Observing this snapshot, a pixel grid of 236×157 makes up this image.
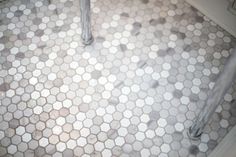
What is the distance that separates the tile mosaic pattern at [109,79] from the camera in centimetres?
308

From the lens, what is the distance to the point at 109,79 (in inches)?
133

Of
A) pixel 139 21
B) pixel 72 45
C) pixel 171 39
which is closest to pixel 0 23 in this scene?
pixel 72 45

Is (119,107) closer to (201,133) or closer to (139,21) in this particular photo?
(201,133)

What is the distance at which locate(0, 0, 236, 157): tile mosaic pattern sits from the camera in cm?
308

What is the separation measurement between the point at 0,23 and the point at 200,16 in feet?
6.74

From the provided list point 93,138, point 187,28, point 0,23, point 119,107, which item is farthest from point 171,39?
point 0,23

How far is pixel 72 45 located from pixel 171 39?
990 millimetres

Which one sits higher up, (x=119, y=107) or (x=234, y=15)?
(x=234, y=15)

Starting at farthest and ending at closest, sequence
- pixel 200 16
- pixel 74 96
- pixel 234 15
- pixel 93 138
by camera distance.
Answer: pixel 200 16 → pixel 234 15 → pixel 74 96 → pixel 93 138

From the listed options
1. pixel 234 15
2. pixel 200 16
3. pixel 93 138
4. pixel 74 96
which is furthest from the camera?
pixel 200 16

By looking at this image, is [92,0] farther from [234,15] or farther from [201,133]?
[201,133]

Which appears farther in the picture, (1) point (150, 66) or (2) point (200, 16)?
(2) point (200, 16)

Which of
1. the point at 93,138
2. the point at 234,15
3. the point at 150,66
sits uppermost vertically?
the point at 234,15

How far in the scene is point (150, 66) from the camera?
347 centimetres
